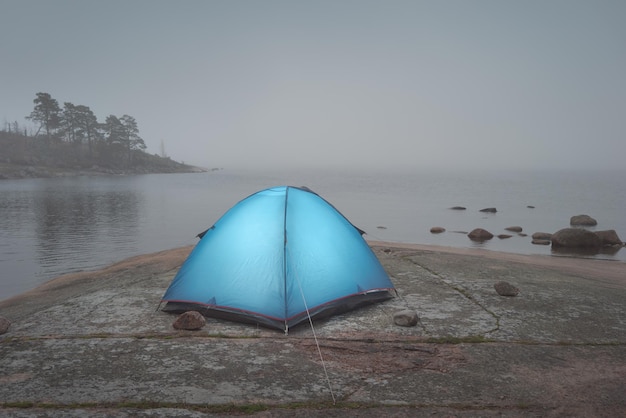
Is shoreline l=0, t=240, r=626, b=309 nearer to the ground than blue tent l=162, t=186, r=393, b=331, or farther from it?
nearer to the ground

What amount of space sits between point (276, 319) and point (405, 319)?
197cm

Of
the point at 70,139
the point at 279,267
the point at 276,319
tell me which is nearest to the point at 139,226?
the point at 279,267

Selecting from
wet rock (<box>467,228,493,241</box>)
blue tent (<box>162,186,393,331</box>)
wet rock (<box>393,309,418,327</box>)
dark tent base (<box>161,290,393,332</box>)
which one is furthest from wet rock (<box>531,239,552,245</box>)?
wet rock (<box>393,309,418,327</box>)

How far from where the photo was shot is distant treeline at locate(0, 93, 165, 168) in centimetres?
9650

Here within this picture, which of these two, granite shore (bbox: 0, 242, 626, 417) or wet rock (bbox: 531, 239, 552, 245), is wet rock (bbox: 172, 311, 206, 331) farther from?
wet rock (bbox: 531, 239, 552, 245)

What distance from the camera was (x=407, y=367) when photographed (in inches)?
199

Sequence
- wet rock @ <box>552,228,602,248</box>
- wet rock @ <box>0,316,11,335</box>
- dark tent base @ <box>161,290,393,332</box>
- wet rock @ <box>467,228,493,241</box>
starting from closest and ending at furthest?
1. wet rock @ <box>0,316,11,335</box>
2. dark tent base @ <box>161,290,393,332</box>
3. wet rock @ <box>552,228,602,248</box>
4. wet rock @ <box>467,228,493,241</box>

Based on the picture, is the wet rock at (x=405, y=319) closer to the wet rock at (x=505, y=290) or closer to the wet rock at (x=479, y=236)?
the wet rock at (x=505, y=290)

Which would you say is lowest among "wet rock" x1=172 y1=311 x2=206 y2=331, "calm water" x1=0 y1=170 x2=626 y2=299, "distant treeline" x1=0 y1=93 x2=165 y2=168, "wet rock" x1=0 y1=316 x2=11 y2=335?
"calm water" x1=0 y1=170 x2=626 y2=299

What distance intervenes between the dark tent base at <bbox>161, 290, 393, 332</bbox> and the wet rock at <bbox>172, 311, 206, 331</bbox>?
1.33ft

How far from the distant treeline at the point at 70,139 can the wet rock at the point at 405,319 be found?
10521cm

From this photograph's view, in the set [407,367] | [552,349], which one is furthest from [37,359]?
[552,349]

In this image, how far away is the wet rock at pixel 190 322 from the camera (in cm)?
616

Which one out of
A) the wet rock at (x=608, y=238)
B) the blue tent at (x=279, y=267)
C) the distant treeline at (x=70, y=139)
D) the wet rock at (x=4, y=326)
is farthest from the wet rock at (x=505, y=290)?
the distant treeline at (x=70, y=139)
